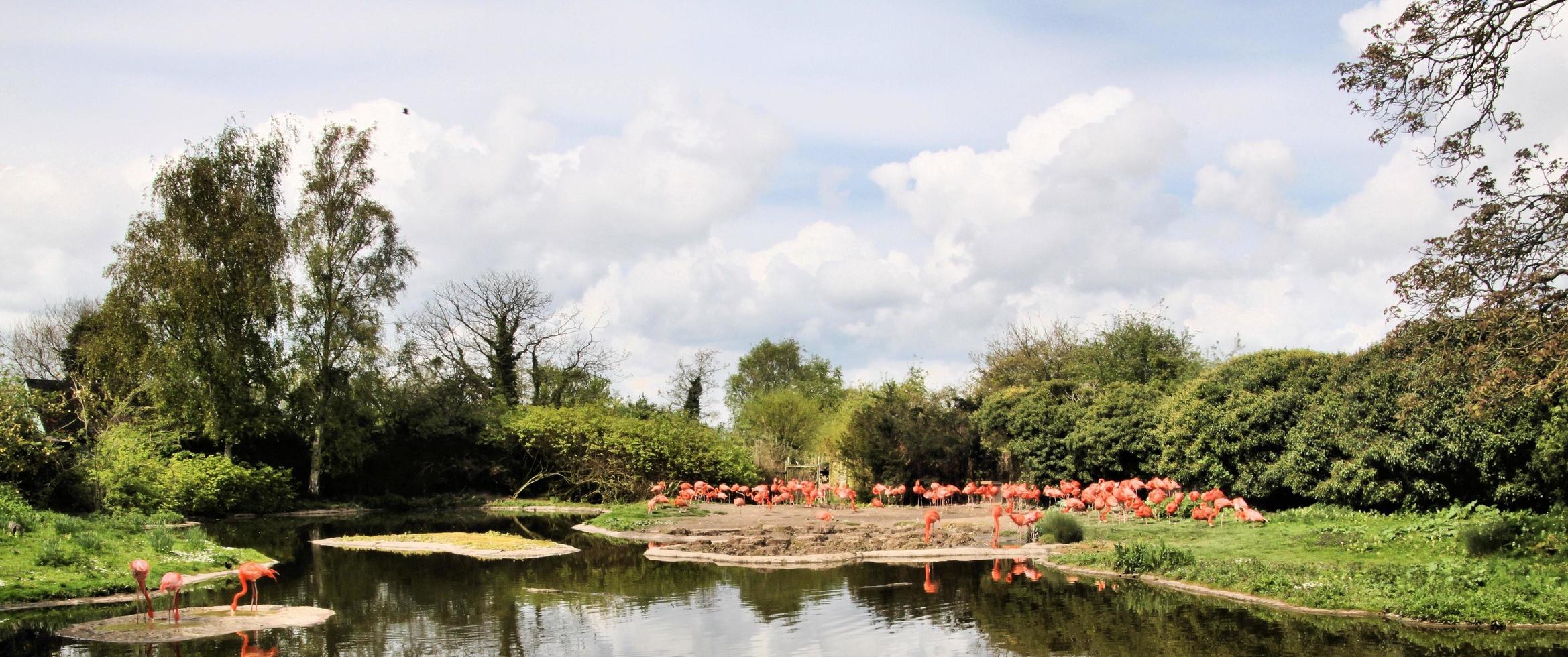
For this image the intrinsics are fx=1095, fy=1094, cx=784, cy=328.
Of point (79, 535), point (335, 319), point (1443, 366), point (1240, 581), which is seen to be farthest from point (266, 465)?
point (1443, 366)

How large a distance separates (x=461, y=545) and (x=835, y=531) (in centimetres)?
794

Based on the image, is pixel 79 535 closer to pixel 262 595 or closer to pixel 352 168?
pixel 262 595

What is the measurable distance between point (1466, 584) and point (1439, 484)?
710 centimetres

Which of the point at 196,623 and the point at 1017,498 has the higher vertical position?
the point at 1017,498

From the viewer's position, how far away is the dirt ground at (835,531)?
69.5ft

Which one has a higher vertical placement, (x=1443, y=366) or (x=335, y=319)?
(x=335, y=319)

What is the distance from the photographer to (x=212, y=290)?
114ft

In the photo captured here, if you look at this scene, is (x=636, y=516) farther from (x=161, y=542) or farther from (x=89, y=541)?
(x=89, y=541)

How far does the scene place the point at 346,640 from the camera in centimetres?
1257

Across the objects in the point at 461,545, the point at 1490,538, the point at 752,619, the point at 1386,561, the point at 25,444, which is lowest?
the point at 752,619

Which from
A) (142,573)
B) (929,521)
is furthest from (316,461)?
(142,573)

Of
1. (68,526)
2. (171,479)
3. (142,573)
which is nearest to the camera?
(142,573)

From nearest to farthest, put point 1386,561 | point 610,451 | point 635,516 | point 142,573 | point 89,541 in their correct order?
point 142,573, point 1386,561, point 89,541, point 635,516, point 610,451

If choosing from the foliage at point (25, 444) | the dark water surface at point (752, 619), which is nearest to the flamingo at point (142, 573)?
the dark water surface at point (752, 619)
